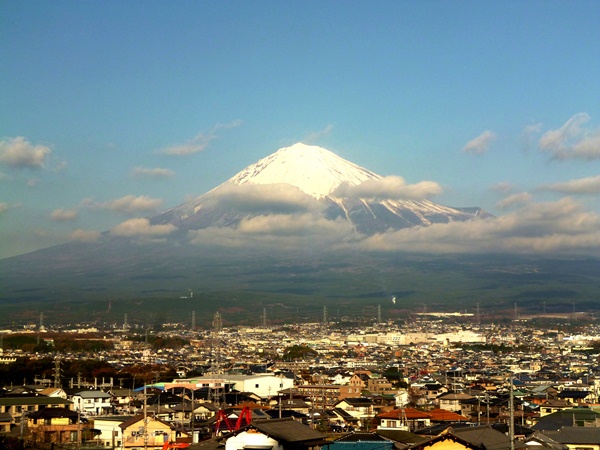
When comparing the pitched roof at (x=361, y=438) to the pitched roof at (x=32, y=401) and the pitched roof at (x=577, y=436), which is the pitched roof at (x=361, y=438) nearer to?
the pitched roof at (x=577, y=436)

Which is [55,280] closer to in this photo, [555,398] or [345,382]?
[345,382]

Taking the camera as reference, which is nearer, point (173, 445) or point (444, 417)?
point (173, 445)

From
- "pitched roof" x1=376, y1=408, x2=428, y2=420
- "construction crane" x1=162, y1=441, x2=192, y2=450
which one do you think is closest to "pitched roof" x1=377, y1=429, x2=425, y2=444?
"construction crane" x1=162, y1=441, x2=192, y2=450

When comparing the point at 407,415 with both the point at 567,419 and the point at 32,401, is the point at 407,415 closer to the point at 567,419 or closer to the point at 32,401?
the point at 567,419

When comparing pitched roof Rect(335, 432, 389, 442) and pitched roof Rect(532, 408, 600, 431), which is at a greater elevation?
pitched roof Rect(335, 432, 389, 442)

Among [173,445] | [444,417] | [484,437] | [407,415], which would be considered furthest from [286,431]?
[444,417]

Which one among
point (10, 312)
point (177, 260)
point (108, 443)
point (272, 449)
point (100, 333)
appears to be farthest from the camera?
point (177, 260)

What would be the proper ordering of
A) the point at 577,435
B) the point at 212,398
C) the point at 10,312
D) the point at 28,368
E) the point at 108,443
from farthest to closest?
1. the point at 10,312
2. the point at 28,368
3. the point at 212,398
4. the point at 108,443
5. the point at 577,435

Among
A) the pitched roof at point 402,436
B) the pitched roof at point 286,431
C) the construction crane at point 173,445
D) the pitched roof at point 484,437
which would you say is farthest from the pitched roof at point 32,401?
the pitched roof at point 484,437

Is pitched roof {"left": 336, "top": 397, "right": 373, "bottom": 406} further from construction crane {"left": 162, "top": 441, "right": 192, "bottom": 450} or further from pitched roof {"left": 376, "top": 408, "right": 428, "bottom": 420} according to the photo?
construction crane {"left": 162, "top": 441, "right": 192, "bottom": 450}

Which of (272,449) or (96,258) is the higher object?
(96,258)

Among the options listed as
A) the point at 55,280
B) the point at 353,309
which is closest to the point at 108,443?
the point at 353,309
